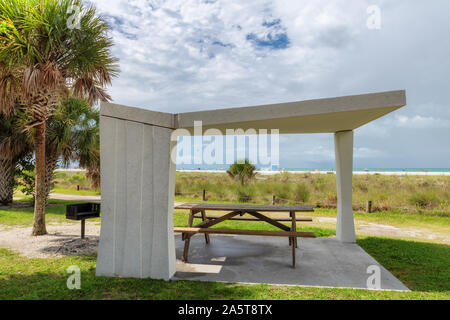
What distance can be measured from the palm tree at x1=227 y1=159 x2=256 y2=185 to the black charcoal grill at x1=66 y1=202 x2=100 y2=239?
10.5 m

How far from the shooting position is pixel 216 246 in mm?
6023

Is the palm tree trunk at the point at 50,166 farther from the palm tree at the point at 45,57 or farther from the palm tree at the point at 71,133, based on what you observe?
the palm tree at the point at 45,57

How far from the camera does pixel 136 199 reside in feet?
13.6

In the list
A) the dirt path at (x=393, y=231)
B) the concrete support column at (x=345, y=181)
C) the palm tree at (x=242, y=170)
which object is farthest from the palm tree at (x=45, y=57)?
the palm tree at (x=242, y=170)

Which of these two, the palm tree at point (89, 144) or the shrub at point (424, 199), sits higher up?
the palm tree at point (89, 144)

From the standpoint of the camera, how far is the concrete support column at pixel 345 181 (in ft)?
20.1

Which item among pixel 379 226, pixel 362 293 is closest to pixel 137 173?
pixel 362 293

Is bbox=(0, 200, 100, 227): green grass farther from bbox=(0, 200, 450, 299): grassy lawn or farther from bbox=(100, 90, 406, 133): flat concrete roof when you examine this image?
bbox=(100, 90, 406, 133): flat concrete roof

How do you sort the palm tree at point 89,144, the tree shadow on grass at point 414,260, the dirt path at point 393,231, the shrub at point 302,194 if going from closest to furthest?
the tree shadow on grass at point 414,260
the dirt path at point 393,231
the palm tree at point 89,144
the shrub at point 302,194

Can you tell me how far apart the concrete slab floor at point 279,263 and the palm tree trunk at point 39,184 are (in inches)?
139

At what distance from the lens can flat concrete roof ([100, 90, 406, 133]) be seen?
3725 mm

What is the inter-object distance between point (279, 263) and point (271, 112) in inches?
103

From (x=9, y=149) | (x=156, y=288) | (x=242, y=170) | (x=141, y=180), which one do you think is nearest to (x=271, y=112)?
(x=141, y=180)

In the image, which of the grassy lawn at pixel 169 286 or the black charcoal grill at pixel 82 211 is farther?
the black charcoal grill at pixel 82 211
